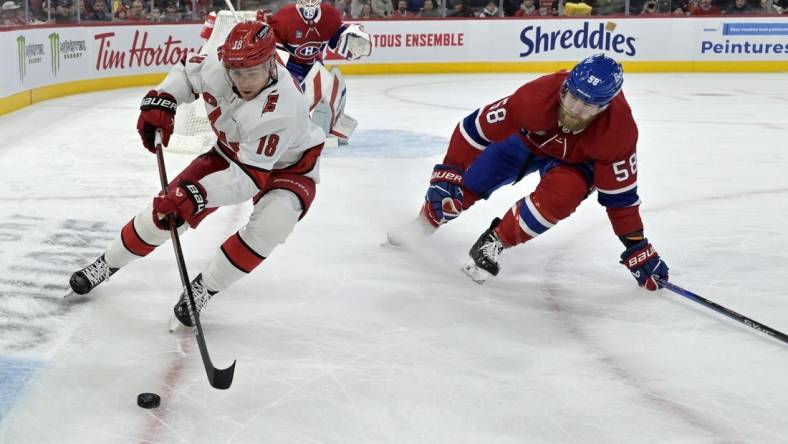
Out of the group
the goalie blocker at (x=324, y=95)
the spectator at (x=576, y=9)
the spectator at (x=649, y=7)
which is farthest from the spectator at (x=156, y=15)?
the spectator at (x=649, y=7)

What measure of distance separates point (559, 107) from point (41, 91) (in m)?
5.85

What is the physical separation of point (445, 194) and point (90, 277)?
126cm

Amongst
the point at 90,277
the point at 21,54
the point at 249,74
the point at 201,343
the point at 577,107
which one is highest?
the point at 249,74

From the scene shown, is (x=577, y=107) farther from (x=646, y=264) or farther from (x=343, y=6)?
(x=343, y=6)

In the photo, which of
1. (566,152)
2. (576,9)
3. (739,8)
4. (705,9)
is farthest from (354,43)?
(739,8)

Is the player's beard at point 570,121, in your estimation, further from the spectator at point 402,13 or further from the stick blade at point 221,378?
the spectator at point 402,13

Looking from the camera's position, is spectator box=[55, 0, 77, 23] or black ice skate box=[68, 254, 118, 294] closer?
black ice skate box=[68, 254, 118, 294]

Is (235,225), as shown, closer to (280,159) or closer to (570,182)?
(280,159)

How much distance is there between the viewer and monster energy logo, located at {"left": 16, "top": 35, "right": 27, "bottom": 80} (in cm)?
692

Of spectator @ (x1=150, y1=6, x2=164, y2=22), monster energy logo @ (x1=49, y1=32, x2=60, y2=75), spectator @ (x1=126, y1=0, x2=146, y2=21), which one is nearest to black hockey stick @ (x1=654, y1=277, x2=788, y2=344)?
monster energy logo @ (x1=49, y1=32, x2=60, y2=75)

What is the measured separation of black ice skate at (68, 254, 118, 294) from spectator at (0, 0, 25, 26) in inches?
183

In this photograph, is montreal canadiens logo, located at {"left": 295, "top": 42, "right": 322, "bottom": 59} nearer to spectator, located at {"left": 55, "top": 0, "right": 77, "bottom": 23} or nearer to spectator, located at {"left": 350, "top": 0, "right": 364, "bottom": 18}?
spectator, located at {"left": 55, "top": 0, "right": 77, "bottom": 23}

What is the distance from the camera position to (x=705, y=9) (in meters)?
11.4

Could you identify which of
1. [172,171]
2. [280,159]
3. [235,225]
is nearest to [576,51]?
[172,171]
